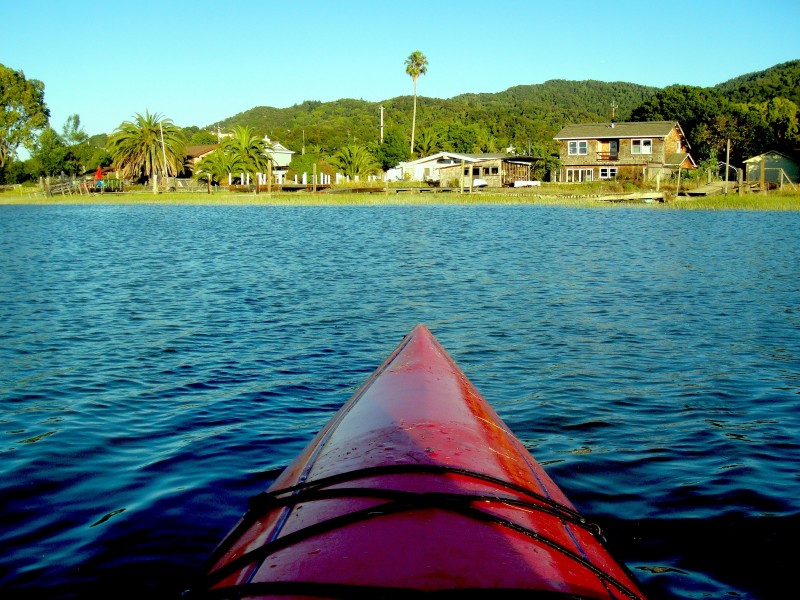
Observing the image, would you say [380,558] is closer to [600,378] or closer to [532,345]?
[600,378]

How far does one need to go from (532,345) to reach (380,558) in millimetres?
8230

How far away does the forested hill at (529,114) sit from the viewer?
78812 millimetres

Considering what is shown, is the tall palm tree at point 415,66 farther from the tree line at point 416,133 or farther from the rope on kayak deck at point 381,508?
the rope on kayak deck at point 381,508

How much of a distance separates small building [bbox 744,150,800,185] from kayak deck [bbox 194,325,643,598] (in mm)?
68891

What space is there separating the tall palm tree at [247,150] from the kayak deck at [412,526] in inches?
2795

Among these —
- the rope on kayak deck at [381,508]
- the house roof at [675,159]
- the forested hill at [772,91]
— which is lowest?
the rope on kayak deck at [381,508]

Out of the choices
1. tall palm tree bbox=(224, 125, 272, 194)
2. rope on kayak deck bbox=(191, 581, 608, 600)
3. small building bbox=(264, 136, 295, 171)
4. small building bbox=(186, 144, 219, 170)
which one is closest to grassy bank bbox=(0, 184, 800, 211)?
tall palm tree bbox=(224, 125, 272, 194)

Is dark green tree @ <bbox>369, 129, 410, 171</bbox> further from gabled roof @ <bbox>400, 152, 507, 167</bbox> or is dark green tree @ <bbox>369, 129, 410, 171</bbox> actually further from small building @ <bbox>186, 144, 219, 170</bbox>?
small building @ <bbox>186, 144, 219, 170</bbox>

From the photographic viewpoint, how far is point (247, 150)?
73.5 metres

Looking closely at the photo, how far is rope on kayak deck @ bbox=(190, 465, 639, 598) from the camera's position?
9.57 feet

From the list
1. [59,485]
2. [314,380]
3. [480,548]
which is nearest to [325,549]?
[480,548]

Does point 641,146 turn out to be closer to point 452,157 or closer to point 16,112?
point 452,157

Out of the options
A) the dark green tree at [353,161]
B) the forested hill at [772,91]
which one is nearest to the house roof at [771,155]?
the forested hill at [772,91]

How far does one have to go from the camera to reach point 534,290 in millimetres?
15898
